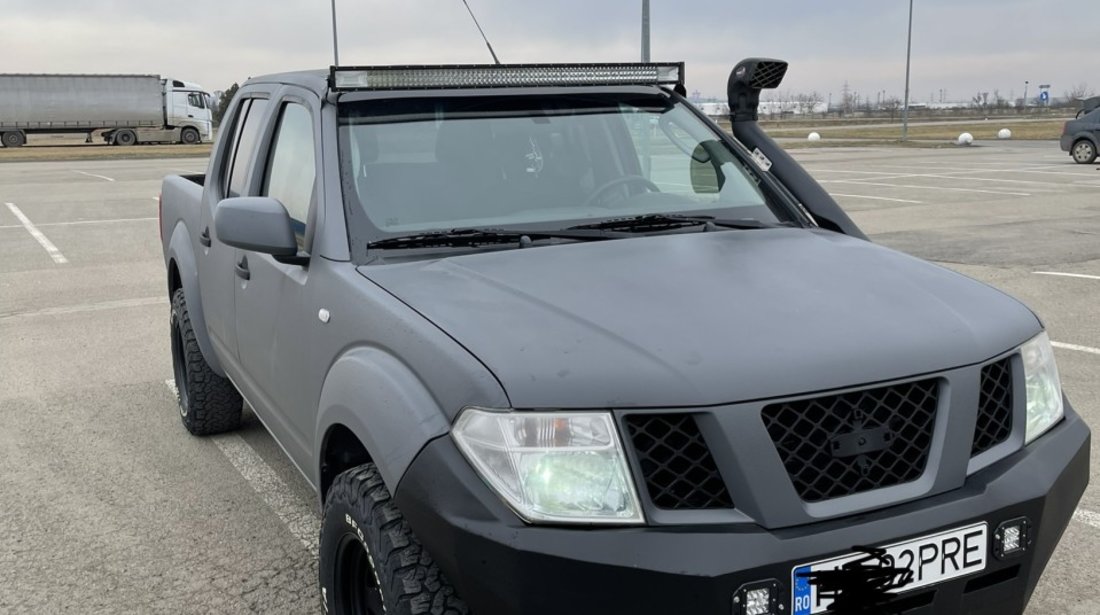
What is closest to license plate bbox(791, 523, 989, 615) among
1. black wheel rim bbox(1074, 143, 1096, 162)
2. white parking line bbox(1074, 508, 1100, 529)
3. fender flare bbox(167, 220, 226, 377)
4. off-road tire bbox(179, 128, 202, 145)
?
white parking line bbox(1074, 508, 1100, 529)

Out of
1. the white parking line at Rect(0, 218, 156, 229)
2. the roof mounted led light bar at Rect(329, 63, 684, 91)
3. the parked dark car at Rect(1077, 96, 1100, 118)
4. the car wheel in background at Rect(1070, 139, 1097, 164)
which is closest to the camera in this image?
the roof mounted led light bar at Rect(329, 63, 684, 91)

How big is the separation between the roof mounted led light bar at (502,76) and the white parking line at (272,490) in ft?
5.79

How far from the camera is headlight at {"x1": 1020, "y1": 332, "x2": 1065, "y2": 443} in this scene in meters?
2.49

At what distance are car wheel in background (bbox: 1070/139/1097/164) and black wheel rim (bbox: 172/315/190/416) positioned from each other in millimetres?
25182

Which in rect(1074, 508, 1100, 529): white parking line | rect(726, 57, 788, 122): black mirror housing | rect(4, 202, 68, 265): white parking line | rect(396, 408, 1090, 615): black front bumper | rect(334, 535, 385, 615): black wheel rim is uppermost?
rect(726, 57, 788, 122): black mirror housing

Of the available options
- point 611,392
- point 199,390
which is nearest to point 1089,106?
point 199,390

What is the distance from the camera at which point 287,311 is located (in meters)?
3.25

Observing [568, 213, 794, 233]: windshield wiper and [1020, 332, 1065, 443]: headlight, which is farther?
[568, 213, 794, 233]: windshield wiper

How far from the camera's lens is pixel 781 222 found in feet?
11.3

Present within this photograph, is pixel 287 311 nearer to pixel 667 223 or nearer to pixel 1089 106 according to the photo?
pixel 667 223

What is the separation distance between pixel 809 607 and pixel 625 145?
2.13 m

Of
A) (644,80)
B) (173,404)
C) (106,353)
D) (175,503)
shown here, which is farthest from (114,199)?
(644,80)

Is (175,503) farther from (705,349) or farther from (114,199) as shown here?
(114,199)

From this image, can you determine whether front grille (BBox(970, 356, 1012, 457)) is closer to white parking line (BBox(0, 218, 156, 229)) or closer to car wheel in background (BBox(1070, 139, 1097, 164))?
white parking line (BBox(0, 218, 156, 229))
